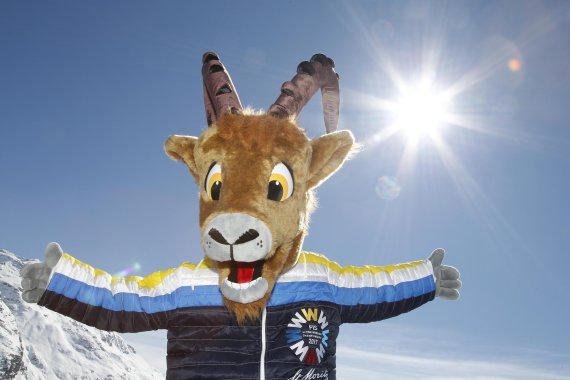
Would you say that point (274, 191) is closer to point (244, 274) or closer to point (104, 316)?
point (244, 274)

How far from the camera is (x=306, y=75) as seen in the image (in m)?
4.24

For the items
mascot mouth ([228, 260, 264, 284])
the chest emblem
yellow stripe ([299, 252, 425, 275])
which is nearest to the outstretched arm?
yellow stripe ([299, 252, 425, 275])

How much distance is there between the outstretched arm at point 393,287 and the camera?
455 cm

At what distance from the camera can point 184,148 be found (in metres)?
4.07

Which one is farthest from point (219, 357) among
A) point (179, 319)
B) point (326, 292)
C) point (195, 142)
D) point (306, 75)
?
point (306, 75)

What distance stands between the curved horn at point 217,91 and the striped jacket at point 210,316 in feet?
4.15

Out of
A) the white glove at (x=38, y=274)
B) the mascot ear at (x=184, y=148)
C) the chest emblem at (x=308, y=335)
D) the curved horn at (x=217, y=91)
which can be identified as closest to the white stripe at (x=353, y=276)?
the chest emblem at (x=308, y=335)

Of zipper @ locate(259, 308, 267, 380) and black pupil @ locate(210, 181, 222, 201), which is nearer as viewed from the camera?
black pupil @ locate(210, 181, 222, 201)

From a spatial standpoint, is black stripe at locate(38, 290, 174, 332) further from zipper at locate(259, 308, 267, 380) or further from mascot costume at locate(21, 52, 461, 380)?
zipper at locate(259, 308, 267, 380)

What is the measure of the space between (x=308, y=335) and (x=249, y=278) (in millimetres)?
878

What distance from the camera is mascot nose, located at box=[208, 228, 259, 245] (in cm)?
322

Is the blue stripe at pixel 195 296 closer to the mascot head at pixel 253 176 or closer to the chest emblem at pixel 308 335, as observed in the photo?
the chest emblem at pixel 308 335

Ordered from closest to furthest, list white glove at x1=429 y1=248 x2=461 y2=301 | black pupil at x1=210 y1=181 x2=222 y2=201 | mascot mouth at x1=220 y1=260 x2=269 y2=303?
1. mascot mouth at x1=220 y1=260 x2=269 y2=303
2. black pupil at x1=210 y1=181 x2=222 y2=201
3. white glove at x1=429 y1=248 x2=461 y2=301

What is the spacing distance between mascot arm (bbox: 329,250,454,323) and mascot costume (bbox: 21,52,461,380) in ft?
0.04
